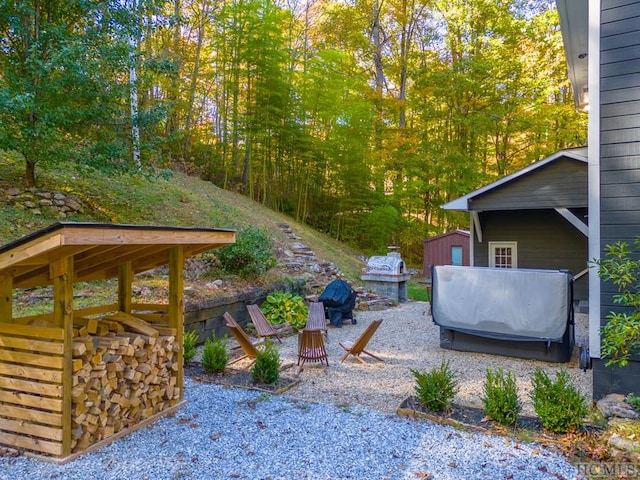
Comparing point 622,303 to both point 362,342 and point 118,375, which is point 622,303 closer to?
point 362,342

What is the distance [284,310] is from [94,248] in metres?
4.81

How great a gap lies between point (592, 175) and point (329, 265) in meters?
7.84

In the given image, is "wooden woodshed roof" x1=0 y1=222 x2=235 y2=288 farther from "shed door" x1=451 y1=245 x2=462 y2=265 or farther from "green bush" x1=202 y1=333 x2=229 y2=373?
"shed door" x1=451 y1=245 x2=462 y2=265

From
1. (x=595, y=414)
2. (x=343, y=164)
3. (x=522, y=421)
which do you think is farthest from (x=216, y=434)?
(x=343, y=164)

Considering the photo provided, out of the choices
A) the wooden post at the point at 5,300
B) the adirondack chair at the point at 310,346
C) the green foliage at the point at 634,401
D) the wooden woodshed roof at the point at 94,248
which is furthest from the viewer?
the adirondack chair at the point at 310,346

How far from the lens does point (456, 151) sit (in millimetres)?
16375

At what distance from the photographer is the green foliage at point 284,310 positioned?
295 inches

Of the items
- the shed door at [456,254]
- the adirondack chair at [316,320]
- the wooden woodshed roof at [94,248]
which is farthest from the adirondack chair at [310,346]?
the shed door at [456,254]

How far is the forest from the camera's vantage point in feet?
47.4

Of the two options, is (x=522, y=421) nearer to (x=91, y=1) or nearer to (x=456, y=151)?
(x=91, y=1)

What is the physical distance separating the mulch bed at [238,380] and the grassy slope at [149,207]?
375 centimetres

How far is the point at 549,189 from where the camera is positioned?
8.08 m

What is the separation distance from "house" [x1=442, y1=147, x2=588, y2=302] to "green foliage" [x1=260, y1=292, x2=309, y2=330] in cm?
424

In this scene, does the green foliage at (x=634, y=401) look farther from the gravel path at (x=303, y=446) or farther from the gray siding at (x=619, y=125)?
the gravel path at (x=303, y=446)
